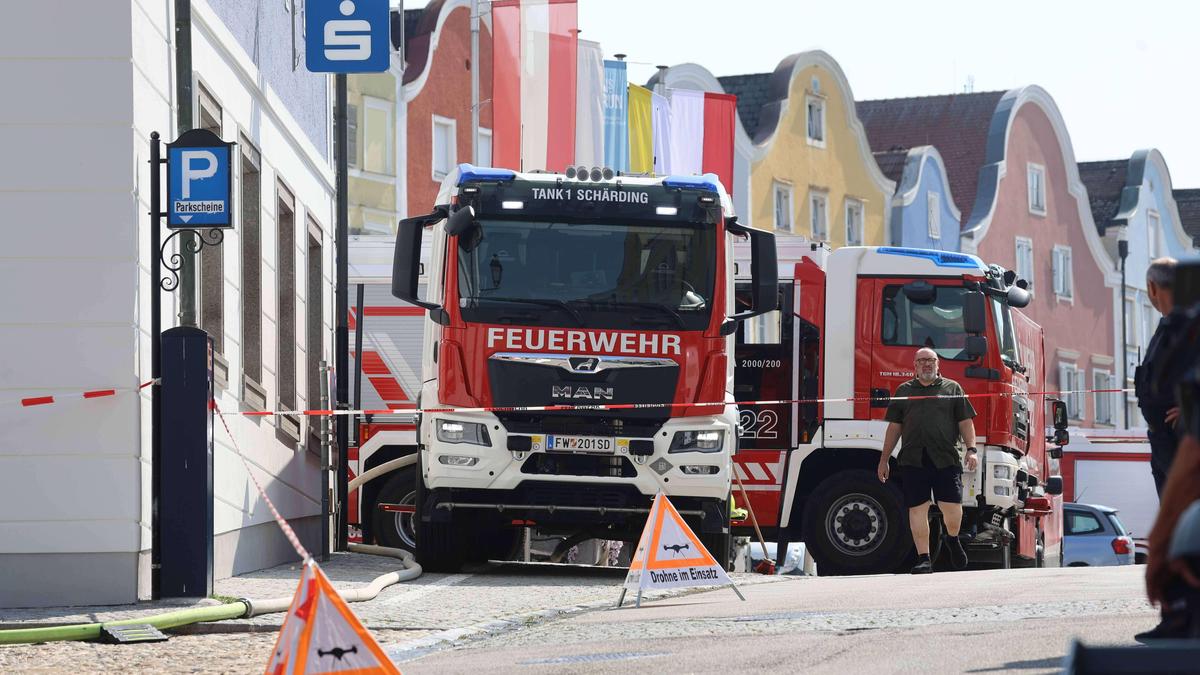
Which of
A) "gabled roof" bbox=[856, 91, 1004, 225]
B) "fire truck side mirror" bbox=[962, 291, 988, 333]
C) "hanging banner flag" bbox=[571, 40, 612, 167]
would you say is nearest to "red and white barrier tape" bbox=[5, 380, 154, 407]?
"fire truck side mirror" bbox=[962, 291, 988, 333]

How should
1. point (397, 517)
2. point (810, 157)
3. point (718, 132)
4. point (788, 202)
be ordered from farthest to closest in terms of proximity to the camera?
1. point (810, 157)
2. point (788, 202)
3. point (718, 132)
4. point (397, 517)

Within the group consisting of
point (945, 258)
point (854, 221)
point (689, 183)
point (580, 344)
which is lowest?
point (580, 344)

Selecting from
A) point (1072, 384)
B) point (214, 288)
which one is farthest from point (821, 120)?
point (214, 288)

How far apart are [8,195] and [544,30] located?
1846 centimetres

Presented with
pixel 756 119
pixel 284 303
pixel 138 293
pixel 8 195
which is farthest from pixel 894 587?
pixel 756 119

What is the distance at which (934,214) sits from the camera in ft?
182

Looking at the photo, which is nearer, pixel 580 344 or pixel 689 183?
pixel 580 344

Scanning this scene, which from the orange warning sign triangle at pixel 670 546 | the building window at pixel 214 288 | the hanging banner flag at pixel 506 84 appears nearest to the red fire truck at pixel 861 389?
the building window at pixel 214 288

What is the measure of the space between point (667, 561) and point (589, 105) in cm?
1942

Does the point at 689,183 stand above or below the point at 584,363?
above

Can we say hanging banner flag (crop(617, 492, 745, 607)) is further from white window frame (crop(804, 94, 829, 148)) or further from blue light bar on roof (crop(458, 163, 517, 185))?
white window frame (crop(804, 94, 829, 148))

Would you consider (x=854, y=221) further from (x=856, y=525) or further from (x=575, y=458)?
(x=575, y=458)

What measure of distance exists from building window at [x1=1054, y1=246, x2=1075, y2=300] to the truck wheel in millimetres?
42450

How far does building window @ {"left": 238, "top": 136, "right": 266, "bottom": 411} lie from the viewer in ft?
58.6
